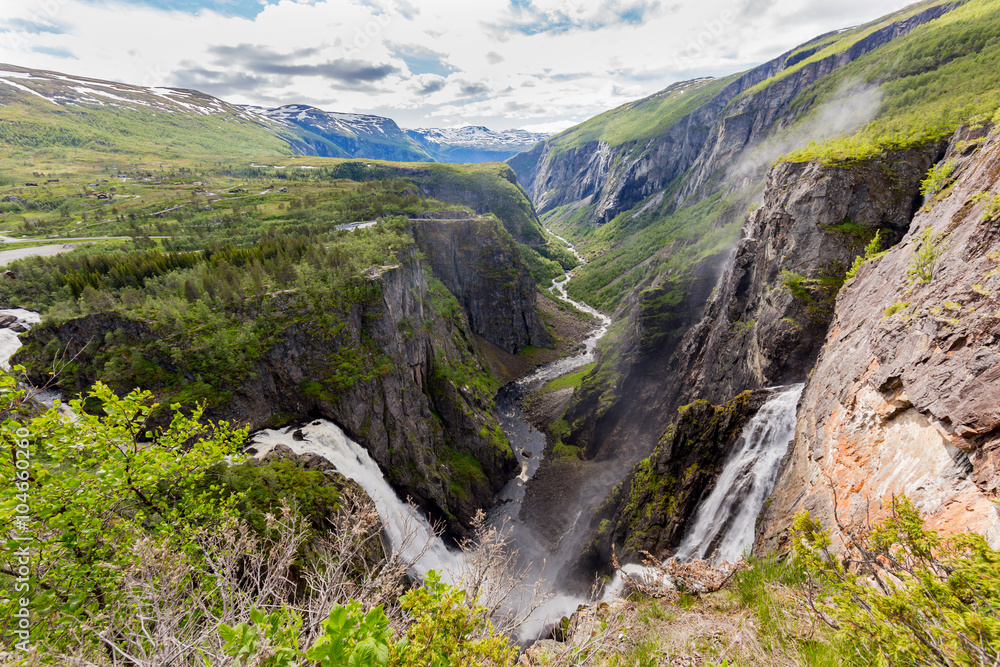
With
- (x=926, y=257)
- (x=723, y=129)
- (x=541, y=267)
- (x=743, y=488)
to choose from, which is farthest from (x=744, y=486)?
(x=723, y=129)

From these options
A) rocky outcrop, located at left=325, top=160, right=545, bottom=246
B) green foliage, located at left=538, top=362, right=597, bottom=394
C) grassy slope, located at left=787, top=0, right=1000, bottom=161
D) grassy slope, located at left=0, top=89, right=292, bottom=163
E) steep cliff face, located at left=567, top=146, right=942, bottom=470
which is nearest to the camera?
steep cliff face, located at left=567, top=146, right=942, bottom=470

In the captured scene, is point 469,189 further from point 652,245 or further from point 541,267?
point 652,245

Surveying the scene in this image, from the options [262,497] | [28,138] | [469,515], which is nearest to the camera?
[262,497]

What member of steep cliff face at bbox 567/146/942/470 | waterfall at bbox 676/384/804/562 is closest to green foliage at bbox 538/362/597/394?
steep cliff face at bbox 567/146/942/470

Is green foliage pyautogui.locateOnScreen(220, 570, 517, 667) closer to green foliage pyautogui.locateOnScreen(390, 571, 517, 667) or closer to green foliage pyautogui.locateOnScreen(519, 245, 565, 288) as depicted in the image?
→ green foliage pyautogui.locateOnScreen(390, 571, 517, 667)

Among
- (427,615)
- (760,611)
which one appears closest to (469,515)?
(760,611)

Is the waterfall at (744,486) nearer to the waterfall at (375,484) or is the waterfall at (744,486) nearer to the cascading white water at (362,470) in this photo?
the waterfall at (375,484)

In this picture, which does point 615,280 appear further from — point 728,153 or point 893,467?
point 893,467
